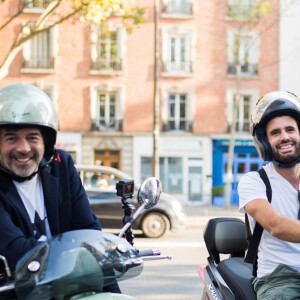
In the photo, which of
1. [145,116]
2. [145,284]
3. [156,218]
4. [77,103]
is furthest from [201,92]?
[145,284]

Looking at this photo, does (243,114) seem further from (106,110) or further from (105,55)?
(105,55)

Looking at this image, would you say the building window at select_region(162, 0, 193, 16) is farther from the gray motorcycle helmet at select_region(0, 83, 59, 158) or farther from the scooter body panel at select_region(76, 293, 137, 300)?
the scooter body panel at select_region(76, 293, 137, 300)

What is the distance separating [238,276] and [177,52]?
24.4 meters

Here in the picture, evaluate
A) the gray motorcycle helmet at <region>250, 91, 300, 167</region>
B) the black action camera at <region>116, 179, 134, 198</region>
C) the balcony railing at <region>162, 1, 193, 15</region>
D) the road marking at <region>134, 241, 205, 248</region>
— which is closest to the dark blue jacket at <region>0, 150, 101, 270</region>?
the black action camera at <region>116, 179, 134, 198</region>

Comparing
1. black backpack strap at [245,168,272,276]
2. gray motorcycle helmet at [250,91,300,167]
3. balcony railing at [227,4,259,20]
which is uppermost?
balcony railing at [227,4,259,20]

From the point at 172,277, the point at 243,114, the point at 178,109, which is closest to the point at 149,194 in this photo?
the point at 172,277

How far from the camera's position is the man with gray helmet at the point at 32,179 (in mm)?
2035

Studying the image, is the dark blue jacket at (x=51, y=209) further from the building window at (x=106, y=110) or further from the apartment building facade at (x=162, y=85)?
the building window at (x=106, y=110)

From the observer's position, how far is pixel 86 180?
11.6 meters

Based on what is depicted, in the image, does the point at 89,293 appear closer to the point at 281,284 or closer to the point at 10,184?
the point at 10,184

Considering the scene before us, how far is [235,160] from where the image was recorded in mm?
26719

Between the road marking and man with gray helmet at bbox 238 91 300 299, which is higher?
man with gray helmet at bbox 238 91 300 299

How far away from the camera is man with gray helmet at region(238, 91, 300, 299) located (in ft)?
8.38

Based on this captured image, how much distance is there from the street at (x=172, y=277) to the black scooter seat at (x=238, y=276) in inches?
129
